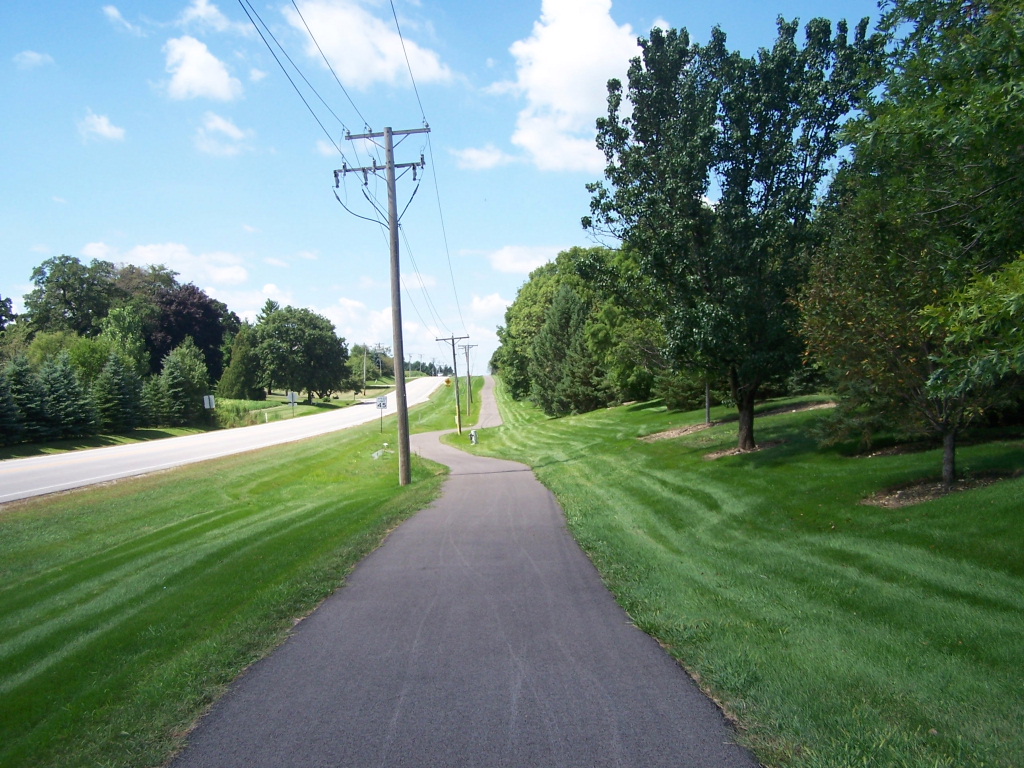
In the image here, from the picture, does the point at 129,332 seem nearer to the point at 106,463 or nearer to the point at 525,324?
the point at 525,324

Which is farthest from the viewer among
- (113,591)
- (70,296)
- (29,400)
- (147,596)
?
(70,296)

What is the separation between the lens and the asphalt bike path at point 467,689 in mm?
4141

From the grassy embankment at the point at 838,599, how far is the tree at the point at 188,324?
7882 cm

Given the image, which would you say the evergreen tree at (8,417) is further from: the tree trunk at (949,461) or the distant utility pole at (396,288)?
the tree trunk at (949,461)

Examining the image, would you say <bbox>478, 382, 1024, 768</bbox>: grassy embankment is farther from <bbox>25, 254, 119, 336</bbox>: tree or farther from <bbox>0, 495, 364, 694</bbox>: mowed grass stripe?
<bbox>25, 254, 119, 336</bbox>: tree

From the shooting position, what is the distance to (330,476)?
81.9 ft

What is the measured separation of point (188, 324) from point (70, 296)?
12475 mm

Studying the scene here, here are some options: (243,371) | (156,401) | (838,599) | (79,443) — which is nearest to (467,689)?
(838,599)

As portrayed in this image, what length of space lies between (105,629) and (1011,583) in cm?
889

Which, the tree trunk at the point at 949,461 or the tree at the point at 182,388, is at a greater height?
the tree at the point at 182,388

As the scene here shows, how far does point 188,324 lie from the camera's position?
86.8 meters

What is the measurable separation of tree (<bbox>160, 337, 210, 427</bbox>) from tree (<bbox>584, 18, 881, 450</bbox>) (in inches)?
1921

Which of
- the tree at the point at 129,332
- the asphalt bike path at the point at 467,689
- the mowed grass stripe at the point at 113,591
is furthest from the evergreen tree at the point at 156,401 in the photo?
the asphalt bike path at the point at 467,689

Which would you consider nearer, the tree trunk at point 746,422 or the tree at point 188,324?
the tree trunk at point 746,422
